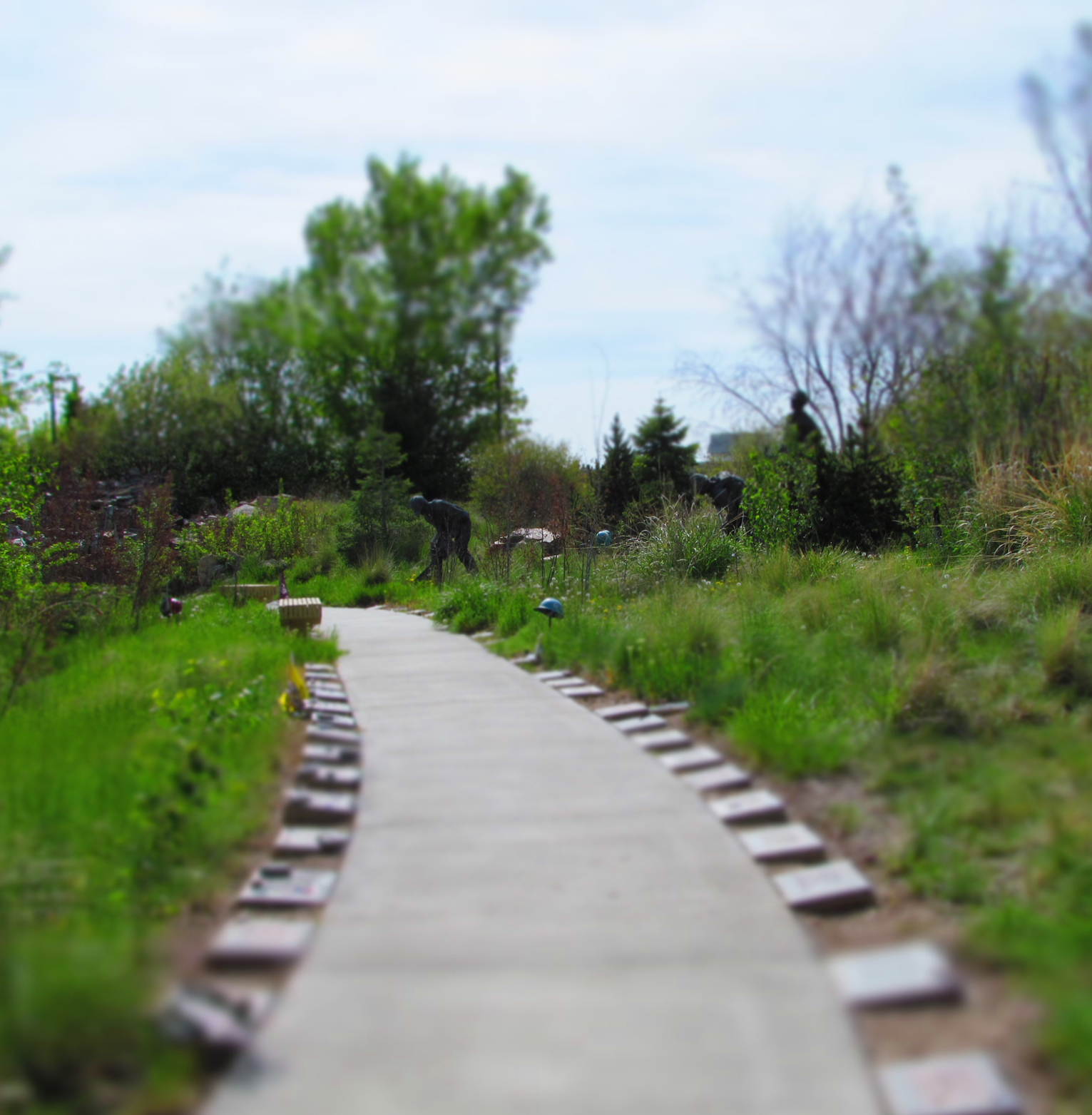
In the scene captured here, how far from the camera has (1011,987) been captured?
2.79m

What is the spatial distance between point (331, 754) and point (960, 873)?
9.76 feet

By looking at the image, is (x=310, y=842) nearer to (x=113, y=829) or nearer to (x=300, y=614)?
(x=113, y=829)

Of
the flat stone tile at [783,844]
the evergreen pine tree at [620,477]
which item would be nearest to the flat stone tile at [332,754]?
the flat stone tile at [783,844]

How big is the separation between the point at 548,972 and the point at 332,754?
257 cm

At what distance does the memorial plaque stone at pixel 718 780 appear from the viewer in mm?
4730

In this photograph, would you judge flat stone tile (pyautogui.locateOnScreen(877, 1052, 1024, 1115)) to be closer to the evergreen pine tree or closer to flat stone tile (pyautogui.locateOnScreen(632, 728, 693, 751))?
flat stone tile (pyautogui.locateOnScreen(632, 728, 693, 751))

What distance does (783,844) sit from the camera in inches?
157

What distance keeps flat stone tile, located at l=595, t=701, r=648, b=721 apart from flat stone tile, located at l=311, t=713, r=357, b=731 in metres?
1.45

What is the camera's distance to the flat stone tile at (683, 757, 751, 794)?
15.5 ft

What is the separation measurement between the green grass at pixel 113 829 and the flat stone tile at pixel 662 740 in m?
1.87

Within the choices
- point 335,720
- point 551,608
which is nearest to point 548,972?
point 335,720

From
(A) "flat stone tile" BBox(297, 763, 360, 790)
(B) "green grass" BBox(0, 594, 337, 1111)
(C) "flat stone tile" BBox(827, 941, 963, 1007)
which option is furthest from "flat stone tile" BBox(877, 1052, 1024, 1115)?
(A) "flat stone tile" BBox(297, 763, 360, 790)

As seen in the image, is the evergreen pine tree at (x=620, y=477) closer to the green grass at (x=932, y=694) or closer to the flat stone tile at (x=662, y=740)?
the green grass at (x=932, y=694)

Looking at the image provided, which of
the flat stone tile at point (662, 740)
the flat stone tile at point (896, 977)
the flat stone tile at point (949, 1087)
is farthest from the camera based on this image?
the flat stone tile at point (662, 740)
